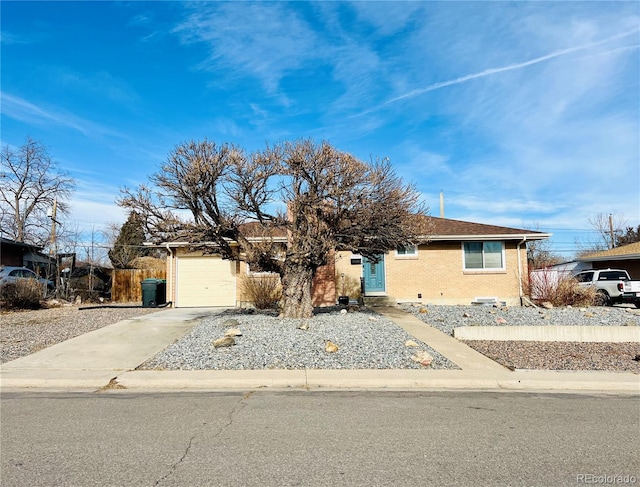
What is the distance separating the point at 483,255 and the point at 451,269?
1560 millimetres

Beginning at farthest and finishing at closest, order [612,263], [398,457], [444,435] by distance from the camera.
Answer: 1. [612,263]
2. [444,435]
3. [398,457]

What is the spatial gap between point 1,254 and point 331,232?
24542mm

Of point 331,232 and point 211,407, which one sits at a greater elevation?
point 331,232

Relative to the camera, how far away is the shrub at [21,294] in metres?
16.8

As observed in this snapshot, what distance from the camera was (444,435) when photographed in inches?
203

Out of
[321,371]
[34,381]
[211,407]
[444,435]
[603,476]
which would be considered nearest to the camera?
[603,476]

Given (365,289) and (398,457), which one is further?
(365,289)

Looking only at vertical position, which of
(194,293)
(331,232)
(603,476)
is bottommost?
(603,476)

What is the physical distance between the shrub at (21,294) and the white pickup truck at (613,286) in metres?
22.2

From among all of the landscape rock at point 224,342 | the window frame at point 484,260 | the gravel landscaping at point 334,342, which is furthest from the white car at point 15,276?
the window frame at point 484,260

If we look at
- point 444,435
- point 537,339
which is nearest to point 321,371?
point 444,435

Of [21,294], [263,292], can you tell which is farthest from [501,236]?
[21,294]

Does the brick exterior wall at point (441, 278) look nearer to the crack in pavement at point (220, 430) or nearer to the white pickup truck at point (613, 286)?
the white pickup truck at point (613, 286)

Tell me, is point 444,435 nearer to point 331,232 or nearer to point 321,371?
point 321,371
